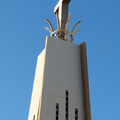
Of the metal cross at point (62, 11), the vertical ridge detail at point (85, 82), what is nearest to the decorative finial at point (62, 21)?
the metal cross at point (62, 11)

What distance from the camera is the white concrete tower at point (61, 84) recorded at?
42.1ft

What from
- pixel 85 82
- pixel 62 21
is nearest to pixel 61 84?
pixel 85 82

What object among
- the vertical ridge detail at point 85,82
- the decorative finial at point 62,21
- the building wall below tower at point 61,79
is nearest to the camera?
the building wall below tower at point 61,79

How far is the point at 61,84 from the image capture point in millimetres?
13703

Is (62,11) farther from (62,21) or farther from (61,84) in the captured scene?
(61,84)

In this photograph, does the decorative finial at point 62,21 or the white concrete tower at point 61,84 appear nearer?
the white concrete tower at point 61,84

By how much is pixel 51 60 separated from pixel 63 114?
10.3 ft

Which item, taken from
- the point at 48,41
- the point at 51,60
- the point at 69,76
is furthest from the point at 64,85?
the point at 48,41

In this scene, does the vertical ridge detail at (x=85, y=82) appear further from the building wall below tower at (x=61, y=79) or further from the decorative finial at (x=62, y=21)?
the decorative finial at (x=62, y=21)

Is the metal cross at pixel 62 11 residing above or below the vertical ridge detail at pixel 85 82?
above

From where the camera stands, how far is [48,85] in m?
13.3

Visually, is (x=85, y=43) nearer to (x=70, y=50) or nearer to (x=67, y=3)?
(x=70, y=50)

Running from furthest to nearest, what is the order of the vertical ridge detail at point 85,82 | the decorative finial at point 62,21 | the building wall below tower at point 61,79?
1. the decorative finial at point 62,21
2. the vertical ridge detail at point 85,82
3. the building wall below tower at point 61,79

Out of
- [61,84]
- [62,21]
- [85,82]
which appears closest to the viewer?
[61,84]
